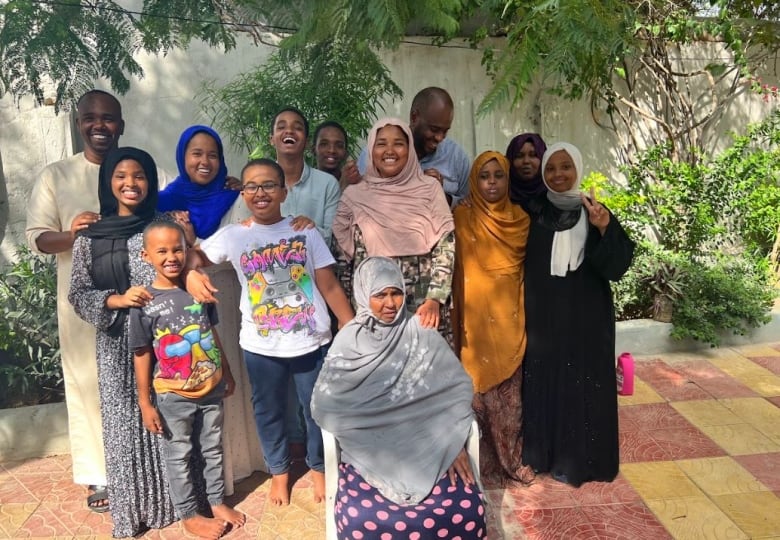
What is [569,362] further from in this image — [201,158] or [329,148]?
[201,158]

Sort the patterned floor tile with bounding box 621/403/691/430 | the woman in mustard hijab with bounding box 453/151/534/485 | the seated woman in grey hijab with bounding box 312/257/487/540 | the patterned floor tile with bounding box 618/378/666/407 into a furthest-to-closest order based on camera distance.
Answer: the patterned floor tile with bounding box 618/378/666/407 → the patterned floor tile with bounding box 621/403/691/430 → the woman in mustard hijab with bounding box 453/151/534/485 → the seated woman in grey hijab with bounding box 312/257/487/540

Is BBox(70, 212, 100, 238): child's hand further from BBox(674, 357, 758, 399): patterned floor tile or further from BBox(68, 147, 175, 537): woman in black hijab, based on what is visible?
BBox(674, 357, 758, 399): patterned floor tile

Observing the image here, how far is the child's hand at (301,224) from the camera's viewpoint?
2662mm

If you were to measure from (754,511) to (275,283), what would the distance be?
2474 millimetres

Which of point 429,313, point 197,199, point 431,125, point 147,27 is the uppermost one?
point 147,27

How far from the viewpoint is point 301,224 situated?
8.75 feet

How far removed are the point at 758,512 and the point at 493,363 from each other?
140 cm

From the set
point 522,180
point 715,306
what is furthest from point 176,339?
point 715,306

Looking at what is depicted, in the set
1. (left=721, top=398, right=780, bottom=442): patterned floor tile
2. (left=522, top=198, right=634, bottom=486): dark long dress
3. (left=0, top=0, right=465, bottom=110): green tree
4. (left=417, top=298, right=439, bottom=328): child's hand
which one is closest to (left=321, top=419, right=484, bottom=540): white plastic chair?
(left=417, top=298, right=439, bottom=328): child's hand

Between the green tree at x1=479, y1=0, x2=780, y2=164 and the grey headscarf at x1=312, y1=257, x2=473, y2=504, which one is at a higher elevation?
the green tree at x1=479, y1=0, x2=780, y2=164

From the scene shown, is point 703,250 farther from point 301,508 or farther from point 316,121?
point 301,508

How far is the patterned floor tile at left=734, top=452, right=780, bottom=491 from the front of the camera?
3.06 meters

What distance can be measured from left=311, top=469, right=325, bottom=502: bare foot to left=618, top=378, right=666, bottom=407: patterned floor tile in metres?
2.18

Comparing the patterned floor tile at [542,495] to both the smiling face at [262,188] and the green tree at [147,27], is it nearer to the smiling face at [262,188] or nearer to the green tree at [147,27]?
the smiling face at [262,188]
